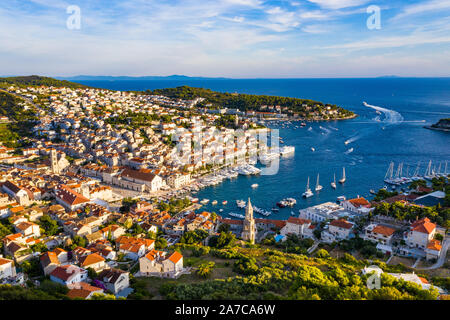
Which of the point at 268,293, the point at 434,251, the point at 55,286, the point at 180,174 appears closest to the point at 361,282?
the point at 268,293

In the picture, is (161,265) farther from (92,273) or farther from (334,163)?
(334,163)

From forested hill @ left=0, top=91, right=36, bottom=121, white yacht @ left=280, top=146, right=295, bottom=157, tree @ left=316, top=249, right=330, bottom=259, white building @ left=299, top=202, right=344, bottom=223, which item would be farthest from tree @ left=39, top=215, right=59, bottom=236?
forested hill @ left=0, top=91, right=36, bottom=121

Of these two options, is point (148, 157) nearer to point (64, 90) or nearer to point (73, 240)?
point (73, 240)

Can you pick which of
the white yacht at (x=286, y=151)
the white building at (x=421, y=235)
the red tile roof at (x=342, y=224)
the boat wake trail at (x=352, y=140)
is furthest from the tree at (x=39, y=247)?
the boat wake trail at (x=352, y=140)

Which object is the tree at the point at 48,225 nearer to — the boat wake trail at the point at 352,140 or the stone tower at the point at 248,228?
the stone tower at the point at 248,228

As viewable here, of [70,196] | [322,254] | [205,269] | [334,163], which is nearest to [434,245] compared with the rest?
[322,254]

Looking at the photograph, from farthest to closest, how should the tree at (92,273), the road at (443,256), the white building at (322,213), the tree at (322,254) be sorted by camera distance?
the white building at (322,213), the tree at (322,254), the road at (443,256), the tree at (92,273)

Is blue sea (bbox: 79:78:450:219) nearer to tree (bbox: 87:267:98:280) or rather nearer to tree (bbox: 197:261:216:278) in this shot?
tree (bbox: 197:261:216:278)
